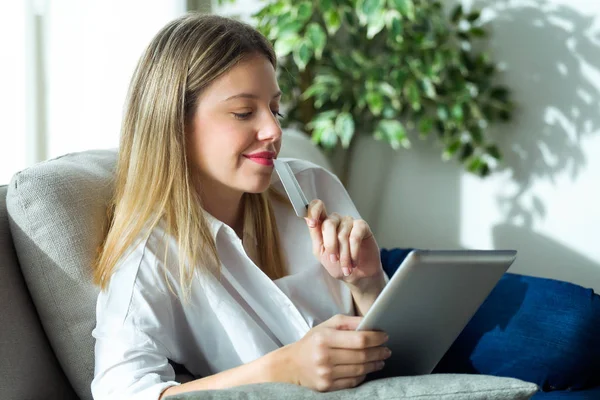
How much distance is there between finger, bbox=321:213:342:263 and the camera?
1.08m

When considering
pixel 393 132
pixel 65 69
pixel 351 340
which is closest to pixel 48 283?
pixel 351 340

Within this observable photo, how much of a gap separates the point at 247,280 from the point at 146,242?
0.18m

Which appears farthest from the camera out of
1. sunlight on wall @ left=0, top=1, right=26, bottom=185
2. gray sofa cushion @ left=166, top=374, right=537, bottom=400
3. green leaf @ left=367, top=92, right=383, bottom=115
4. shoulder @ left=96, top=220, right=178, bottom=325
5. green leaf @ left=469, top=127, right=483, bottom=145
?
green leaf @ left=469, top=127, right=483, bottom=145

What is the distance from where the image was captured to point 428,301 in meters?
0.93

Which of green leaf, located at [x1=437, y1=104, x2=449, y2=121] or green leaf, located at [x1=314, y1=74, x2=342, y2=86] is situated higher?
green leaf, located at [x1=314, y1=74, x2=342, y2=86]

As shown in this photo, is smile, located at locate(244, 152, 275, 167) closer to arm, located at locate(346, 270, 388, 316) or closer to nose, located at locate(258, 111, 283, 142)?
nose, located at locate(258, 111, 283, 142)

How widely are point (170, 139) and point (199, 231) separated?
15 cm

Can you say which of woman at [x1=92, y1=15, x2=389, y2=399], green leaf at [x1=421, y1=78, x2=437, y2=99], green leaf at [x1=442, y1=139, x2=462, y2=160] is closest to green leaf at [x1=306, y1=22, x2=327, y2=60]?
green leaf at [x1=421, y1=78, x2=437, y2=99]

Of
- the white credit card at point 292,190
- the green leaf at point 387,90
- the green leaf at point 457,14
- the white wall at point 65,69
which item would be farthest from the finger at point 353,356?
the green leaf at point 457,14

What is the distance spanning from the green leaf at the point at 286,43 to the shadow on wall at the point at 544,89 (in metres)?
0.70

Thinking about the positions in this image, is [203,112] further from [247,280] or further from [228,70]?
[247,280]

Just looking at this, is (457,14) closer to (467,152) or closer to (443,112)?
(443,112)

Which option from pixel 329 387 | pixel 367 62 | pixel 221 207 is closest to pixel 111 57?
pixel 367 62

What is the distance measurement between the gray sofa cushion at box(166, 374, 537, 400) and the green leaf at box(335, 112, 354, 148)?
1.60 meters
